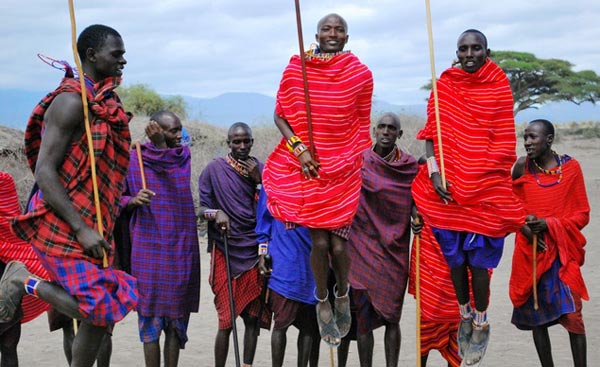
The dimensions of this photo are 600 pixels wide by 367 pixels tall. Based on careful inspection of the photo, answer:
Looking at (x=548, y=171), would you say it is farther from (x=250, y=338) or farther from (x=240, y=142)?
(x=250, y=338)

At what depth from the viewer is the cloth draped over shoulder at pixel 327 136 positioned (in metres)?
6.23

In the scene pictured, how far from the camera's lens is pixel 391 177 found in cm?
727

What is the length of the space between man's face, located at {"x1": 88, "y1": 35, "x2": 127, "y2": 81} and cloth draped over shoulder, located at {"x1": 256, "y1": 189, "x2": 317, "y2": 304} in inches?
86.0

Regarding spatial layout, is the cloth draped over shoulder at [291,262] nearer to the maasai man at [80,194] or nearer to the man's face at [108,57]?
the maasai man at [80,194]

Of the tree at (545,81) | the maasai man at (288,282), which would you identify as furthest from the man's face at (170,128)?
the tree at (545,81)

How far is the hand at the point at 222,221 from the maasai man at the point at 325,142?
0.85 m

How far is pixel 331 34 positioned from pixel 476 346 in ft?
8.23

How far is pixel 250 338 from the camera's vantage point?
23.9 feet

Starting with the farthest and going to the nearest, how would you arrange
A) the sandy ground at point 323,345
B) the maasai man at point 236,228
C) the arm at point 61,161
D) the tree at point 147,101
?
the tree at point 147,101 < the sandy ground at point 323,345 < the maasai man at point 236,228 < the arm at point 61,161

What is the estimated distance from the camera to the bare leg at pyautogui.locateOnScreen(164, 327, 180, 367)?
7008 millimetres

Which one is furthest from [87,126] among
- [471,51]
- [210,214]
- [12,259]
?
[471,51]

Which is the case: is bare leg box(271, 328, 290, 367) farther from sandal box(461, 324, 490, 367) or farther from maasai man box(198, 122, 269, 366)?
sandal box(461, 324, 490, 367)

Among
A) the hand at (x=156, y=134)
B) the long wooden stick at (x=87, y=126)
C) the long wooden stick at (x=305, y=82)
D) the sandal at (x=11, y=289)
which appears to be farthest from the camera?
the hand at (x=156, y=134)

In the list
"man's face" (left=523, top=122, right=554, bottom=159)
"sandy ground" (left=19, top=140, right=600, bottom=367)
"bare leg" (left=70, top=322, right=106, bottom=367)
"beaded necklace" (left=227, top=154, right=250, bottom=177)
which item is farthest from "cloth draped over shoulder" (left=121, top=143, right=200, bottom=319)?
"man's face" (left=523, top=122, right=554, bottom=159)
